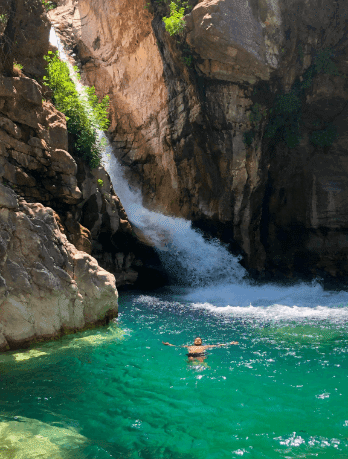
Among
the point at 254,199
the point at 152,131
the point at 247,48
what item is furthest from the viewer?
the point at 152,131

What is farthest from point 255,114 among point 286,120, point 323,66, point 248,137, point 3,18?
point 3,18

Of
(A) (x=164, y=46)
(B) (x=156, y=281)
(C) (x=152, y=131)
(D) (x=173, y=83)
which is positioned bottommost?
(B) (x=156, y=281)

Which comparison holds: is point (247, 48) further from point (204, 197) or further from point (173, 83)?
point (204, 197)

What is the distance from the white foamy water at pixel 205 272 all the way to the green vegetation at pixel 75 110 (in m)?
0.76

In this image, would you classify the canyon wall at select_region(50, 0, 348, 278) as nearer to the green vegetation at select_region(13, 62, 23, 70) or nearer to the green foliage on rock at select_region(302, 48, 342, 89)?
the green foliage on rock at select_region(302, 48, 342, 89)

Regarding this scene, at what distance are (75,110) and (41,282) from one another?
20.8 ft

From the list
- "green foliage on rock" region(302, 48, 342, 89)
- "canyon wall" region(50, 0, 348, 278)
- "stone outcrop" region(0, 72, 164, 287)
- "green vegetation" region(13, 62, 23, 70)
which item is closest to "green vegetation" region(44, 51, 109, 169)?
"stone outcrop" region(0, 72, 164, 287)

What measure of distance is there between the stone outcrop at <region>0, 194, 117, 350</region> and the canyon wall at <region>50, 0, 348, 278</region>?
9.73 meters

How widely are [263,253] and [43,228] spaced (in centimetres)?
1287

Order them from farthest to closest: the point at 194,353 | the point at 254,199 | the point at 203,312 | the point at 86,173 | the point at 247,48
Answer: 1. the point at 254,199
2. the point at 247,48
3. the point at 86,173
4. the point at 203,312
5. the point at 194,353

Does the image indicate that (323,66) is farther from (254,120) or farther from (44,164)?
(44,164)

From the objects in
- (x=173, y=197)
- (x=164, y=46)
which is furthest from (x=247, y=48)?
(x=173, y=197)

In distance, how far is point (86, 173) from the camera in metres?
12.8

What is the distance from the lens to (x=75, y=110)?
1210 centimetres
